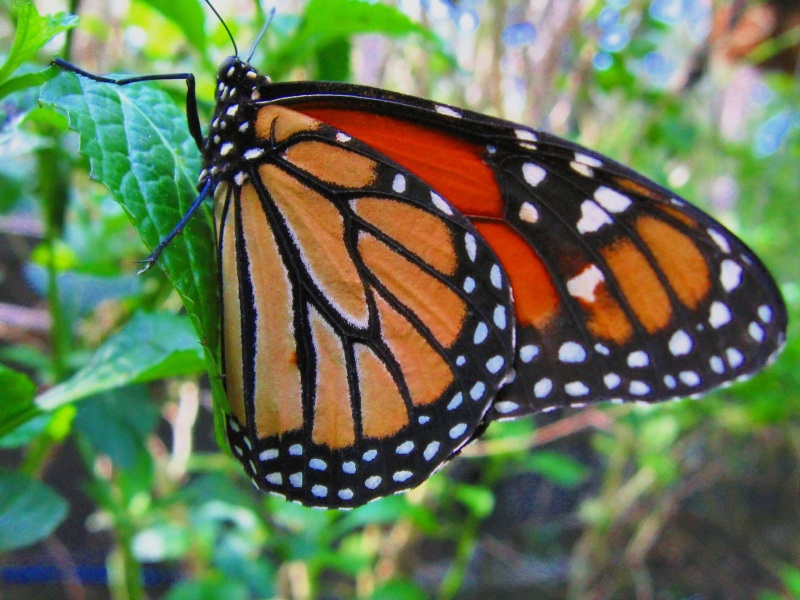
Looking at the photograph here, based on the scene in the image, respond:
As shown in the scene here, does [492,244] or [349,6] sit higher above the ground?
[349,6]

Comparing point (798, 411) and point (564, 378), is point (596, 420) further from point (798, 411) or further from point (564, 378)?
point (564, 378)

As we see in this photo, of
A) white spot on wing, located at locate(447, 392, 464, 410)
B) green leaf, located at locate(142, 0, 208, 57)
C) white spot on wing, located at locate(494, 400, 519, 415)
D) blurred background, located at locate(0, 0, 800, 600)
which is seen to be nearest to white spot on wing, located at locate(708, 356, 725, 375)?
white spot on wing, located at locate(494, 400, 519, 415)

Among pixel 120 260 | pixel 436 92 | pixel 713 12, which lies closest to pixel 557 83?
pixel 436 92

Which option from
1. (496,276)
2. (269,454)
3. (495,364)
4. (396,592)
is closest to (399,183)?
(496,276)

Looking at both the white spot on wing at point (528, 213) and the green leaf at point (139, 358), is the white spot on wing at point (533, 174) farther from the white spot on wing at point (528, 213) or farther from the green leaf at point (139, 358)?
the green leaf at point (139, 358)

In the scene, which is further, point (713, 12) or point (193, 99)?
point (713, 12)

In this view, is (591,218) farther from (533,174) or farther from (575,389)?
(575,389)

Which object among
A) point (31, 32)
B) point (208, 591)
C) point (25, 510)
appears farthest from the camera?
point (208, 591)
